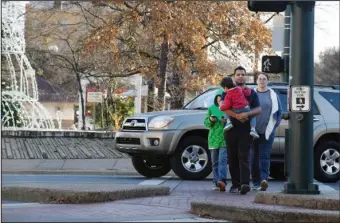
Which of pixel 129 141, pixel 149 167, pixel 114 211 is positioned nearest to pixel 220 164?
pixel 129 141

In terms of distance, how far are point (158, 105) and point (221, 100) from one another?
15.7 metres

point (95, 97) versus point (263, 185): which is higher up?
point (95, 97)

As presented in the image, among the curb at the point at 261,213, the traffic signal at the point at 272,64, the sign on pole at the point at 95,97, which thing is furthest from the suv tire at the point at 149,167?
the sign on pole at the point at 95,97

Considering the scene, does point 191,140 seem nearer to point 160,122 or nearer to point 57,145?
point 160,122

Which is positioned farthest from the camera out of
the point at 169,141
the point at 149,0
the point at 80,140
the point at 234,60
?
the point at 234,60

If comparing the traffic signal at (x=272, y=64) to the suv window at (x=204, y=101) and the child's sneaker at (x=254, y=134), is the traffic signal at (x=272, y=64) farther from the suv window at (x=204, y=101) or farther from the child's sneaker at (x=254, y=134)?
the suv window at (x=204, y=101)

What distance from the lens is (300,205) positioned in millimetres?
7562

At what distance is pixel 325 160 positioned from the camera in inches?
505

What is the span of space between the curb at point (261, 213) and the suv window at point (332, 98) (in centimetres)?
630

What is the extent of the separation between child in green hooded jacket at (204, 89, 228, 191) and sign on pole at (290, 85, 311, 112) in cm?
155

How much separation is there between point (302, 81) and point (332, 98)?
4.95 meters

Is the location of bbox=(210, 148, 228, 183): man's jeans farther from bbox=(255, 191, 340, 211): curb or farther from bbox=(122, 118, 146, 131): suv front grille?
bbox=(122, 118, 146, 131): suv front grille

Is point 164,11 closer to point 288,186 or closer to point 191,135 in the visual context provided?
point 191,135

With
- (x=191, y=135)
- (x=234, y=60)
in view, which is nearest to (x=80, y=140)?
(x=234, y=60)
